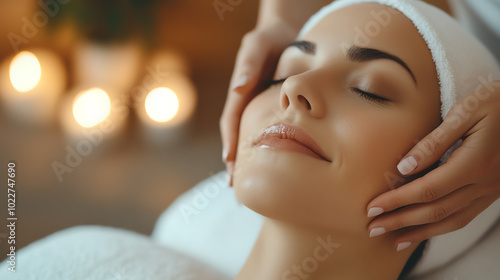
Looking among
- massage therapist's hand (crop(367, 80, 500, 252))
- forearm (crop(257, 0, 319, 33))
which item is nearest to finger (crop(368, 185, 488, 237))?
massage therapist's hand (crop(367, 80, 500, 252))

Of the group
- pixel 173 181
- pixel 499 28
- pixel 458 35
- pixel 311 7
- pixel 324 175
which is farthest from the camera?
pixel 173 181

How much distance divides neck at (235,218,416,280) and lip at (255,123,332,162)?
151 mm

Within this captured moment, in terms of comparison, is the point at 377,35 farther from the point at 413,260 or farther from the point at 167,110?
the point at 167,110

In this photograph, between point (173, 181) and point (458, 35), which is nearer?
point (458, 35)

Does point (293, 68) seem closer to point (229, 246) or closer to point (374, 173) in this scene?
point (374, 173)

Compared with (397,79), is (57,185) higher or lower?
lower

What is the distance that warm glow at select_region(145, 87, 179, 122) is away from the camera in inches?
100

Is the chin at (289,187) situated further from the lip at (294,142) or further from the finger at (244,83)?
the finger at (244,83)

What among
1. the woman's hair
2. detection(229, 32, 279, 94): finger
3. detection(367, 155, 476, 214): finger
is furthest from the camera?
detection(229, 32, 279, 94): finger

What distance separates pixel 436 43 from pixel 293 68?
28cm

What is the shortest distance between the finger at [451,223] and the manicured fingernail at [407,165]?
11cm

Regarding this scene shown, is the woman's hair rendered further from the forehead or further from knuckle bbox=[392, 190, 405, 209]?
the forehead

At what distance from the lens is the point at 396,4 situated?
3.09 ft

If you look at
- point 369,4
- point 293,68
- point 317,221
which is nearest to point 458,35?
point 369,4
